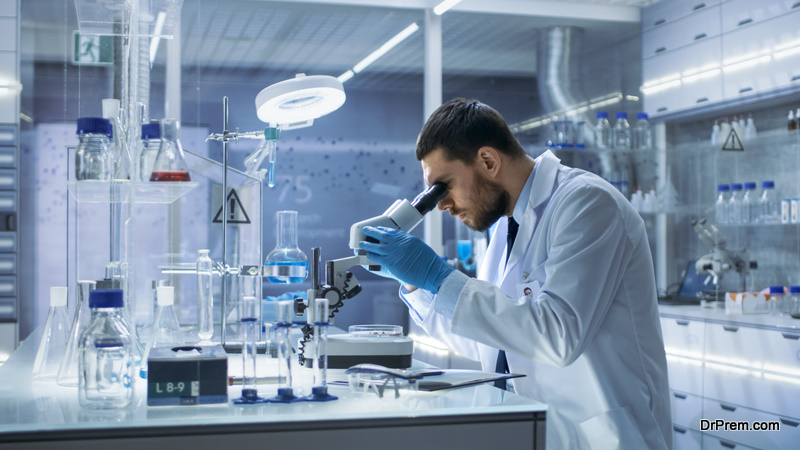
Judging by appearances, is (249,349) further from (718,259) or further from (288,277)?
(718,259)

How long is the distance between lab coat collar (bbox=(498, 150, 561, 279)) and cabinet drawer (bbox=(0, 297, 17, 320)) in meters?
3.27

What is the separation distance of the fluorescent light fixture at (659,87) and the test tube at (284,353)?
12.0 feet

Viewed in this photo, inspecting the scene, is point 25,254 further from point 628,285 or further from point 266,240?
point 628,285

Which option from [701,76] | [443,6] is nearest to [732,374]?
[701,76]

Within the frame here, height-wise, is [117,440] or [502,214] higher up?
[502,214]

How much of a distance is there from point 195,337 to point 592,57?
11.9ft

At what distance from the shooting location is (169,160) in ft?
5.62

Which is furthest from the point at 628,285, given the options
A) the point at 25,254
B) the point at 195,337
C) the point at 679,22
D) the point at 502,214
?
the point at 25,254

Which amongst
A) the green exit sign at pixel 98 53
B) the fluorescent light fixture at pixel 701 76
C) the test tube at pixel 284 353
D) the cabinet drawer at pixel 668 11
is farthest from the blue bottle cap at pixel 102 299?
A: the cabinet drawer at pixel 668 11

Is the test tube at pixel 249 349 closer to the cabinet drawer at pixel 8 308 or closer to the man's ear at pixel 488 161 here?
the man's ear at pixel 488 161

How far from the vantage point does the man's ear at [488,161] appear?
1850mm

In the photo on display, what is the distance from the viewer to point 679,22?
14.5 feet

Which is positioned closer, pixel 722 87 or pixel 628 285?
pixel 628 285

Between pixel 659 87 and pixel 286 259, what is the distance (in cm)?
324
